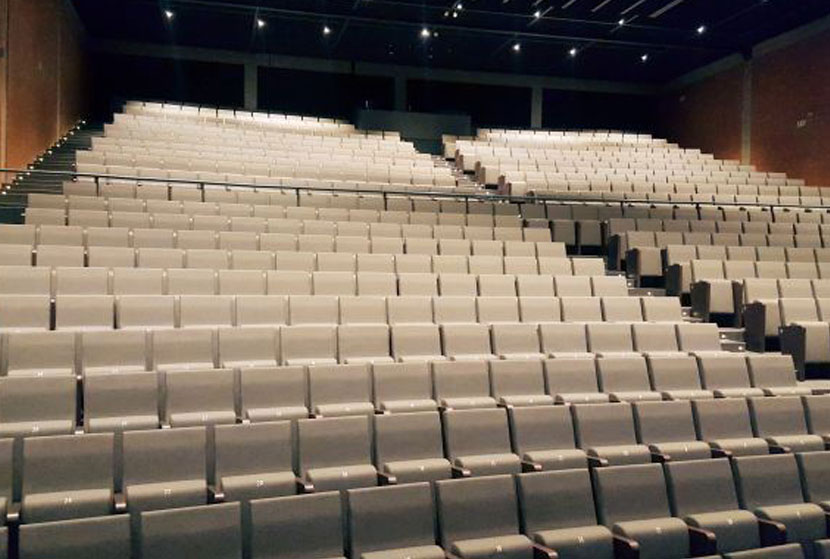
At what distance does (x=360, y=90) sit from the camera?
145 inches

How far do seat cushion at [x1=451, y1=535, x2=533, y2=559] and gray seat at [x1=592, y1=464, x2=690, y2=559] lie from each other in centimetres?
11

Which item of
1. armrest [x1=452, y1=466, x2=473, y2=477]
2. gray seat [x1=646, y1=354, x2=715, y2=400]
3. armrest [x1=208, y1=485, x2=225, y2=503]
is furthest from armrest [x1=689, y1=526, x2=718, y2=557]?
armrest [x1=208, y1=485, x2=225, y2=503]

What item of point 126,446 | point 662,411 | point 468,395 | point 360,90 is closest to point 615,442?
point 662,411

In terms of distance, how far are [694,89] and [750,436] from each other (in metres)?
2.97

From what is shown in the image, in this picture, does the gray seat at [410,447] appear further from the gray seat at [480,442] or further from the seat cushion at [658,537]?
the seat cushion at [658,537]

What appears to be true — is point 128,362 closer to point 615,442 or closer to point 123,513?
point 123,513

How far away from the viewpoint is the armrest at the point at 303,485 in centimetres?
74

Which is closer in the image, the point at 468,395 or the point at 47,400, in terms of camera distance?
the point at 47,400

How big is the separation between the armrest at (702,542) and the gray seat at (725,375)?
387mm

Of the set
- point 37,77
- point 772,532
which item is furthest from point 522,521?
point 37,77

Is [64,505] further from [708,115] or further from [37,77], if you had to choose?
[708,115]

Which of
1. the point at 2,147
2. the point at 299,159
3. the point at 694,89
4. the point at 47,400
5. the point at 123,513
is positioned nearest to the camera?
the point at 123,513

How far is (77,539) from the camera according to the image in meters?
0.60

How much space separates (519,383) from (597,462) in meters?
0.19
